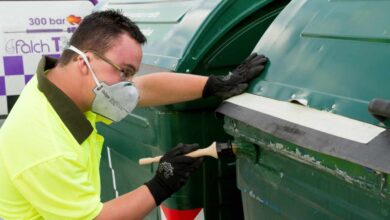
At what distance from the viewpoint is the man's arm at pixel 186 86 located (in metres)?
2.03

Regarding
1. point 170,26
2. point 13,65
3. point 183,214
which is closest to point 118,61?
point 170,26

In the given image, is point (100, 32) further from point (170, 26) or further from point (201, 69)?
point (170, 26)

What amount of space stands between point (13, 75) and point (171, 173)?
3.55 metres

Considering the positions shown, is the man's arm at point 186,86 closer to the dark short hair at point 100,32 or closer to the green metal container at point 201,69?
the green metal container at point 201,69

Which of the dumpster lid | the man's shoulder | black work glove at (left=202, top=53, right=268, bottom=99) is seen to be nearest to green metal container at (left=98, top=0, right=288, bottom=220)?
the dumpster lid

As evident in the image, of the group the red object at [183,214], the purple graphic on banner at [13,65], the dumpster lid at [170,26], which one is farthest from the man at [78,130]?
the purple graphic on banner at [13,65]

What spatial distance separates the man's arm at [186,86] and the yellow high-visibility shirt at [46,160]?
1.76 feet

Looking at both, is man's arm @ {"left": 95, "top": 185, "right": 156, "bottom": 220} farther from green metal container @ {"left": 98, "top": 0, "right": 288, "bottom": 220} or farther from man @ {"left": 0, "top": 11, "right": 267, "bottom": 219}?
green metal container @ {"left": 98, "top": 0, "right": 288, "bottom": 220}

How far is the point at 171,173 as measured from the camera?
1.96 metres

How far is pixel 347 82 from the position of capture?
5.10ft

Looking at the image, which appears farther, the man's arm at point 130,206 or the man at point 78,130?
the man's arm at point 130,206

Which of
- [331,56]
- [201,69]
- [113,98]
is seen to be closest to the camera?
[331,56]

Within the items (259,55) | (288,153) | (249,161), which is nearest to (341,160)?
Result: (288,153)

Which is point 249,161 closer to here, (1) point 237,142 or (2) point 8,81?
(1) point 237,142
